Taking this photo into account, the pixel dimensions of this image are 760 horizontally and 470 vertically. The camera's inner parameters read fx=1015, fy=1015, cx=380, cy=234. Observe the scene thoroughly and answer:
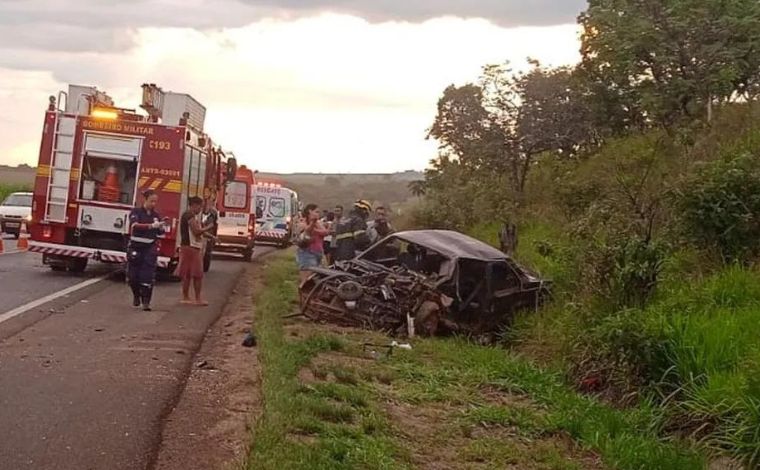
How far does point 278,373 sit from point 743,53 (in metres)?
14.1

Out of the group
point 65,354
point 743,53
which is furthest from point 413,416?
point 743,53

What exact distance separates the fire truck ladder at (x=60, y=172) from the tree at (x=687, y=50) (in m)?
10.7

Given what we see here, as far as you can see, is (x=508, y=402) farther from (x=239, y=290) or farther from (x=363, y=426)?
(x=239, y=290)

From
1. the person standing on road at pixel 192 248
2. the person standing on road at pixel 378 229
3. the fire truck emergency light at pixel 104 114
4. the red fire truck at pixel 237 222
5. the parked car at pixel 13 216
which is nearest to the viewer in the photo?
the person standing on road at pixel 192 248

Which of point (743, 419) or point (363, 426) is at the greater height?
point (743, 419)

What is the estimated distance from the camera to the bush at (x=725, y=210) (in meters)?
10.7

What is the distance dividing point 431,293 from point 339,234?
14.9 feet

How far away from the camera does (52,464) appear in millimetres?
6102

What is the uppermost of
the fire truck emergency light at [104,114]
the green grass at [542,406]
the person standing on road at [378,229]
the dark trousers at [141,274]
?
the fire truck emergency light at [104,114]

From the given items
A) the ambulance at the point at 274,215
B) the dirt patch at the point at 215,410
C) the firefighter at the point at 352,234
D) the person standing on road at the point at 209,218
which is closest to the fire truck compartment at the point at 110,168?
the person standing on road at the point at 209,218

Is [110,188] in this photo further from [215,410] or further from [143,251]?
[215,410]

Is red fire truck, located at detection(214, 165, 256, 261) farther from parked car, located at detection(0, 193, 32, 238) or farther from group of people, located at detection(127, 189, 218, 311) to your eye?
group of people, located at detection(127, 189, 218, 311)

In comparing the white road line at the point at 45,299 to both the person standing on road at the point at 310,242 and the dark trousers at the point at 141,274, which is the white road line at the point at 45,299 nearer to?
the dark trousers at the point at 141,274

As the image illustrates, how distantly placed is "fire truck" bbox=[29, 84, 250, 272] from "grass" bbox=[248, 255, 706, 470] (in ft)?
24.0
